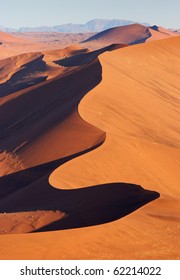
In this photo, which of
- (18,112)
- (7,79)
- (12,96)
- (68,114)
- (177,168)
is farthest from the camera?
(7,79)

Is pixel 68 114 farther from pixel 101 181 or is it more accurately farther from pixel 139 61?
pixel 139 61

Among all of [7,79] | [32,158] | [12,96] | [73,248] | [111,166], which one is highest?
[73,248]

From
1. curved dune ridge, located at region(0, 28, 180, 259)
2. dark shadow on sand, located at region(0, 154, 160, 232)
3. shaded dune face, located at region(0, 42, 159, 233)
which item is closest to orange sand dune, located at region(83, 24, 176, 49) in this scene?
curved dune ridge, located at region(0, 28, 180, 259)

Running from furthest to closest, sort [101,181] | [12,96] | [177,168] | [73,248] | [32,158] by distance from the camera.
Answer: [12,96] → [32,158] → [177,168] → [101,181] → [73,248]

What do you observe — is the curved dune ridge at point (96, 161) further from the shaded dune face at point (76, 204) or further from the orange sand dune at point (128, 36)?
the orange sand dune at point (128, 36)

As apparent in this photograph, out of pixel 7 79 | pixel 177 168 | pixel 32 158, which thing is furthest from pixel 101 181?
pixel 7 79

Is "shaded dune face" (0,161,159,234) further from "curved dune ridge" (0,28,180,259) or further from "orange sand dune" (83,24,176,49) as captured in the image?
"orange sand dune" (83,24,176,49)

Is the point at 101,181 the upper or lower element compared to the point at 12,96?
upper
